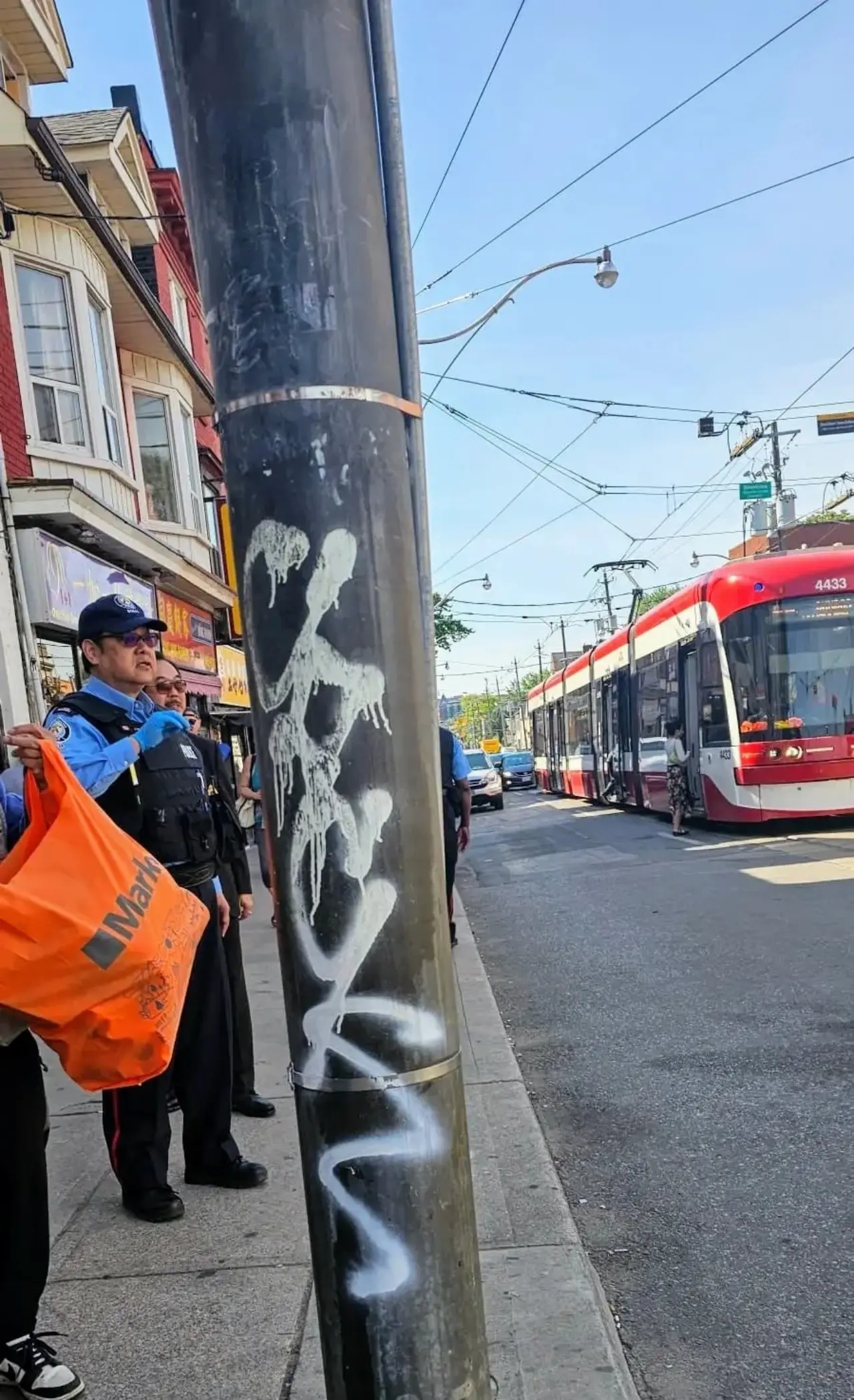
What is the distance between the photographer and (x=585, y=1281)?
9.29 feet

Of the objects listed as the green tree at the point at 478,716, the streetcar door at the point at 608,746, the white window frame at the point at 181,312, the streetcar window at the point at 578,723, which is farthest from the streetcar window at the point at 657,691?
the green tree at the point at 478,716

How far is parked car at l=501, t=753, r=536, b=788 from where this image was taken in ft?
155

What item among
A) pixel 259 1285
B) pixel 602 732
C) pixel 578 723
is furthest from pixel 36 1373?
pixel 578 723

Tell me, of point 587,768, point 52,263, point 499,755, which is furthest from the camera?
point 499,755

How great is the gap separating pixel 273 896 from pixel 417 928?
0.78 ft

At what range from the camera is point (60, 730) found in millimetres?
3168

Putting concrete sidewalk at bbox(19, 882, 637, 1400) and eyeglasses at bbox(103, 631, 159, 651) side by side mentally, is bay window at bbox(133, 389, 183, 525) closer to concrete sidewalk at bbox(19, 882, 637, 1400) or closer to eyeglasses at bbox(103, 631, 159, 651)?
eyeglasses at bbox(103, 631, 159, 651)

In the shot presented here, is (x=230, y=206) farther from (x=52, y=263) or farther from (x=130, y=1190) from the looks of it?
(x=52, y=263)

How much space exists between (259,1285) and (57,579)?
8.38 meters

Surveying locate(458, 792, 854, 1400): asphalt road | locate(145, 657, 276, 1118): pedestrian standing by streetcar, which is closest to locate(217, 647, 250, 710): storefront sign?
locate(458, 792, 854, 1400): asphalt road

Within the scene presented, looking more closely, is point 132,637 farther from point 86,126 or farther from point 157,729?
point 86,126

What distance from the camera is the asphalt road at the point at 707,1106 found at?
8.86 feet

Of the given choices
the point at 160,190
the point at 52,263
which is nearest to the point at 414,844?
the point at 52,263

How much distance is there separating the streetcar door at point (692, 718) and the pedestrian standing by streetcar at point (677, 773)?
80 mm
